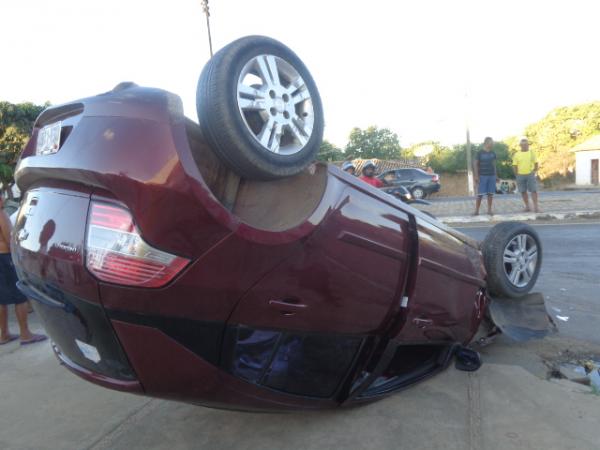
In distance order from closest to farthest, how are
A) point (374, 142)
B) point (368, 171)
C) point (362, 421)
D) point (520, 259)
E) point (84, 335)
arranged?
point (84, 335)
point (362, 421)
point (520, 259)
point (368, 171)
point (374, 142)

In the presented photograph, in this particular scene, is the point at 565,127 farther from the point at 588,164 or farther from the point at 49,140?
the point at 49,140

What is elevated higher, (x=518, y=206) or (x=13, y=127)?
(x=13, y=127)

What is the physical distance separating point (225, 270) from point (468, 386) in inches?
75.5

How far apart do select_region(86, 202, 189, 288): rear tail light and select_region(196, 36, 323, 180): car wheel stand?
44 cm

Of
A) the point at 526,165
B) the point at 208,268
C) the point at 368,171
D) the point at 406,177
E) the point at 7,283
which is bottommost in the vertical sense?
the point at 406,177

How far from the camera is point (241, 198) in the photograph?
1890 millimetres

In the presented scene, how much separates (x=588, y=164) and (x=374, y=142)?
19677 mm

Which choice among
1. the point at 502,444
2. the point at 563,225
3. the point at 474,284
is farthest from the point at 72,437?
the point at 563,225

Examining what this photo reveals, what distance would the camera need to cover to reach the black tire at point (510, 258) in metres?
3.43

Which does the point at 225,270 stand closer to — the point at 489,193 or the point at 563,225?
the point at 563,225

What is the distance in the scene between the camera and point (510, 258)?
3.58m

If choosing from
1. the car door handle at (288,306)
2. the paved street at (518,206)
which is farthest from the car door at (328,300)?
the paved street at (518,206)

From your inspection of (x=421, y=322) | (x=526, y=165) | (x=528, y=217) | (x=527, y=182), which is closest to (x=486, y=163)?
(x=526, y=165)

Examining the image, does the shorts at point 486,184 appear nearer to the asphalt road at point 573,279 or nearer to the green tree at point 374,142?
the asphalt road at point 573,279
